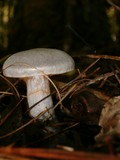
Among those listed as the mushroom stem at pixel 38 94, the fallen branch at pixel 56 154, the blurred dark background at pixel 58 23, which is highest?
the fallen branch at pixel 56 154

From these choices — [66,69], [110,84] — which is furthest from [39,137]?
[110,84]

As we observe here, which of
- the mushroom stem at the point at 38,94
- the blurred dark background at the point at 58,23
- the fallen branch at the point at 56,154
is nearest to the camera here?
the fallen branch at the point at 56,154

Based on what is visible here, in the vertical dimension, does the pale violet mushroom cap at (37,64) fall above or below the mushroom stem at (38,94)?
above

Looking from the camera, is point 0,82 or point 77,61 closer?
point 0,82

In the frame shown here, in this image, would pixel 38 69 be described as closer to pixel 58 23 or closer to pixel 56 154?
pixel 56 154

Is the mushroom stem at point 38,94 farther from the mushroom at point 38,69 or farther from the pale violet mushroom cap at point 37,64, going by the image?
the pale violet mushroom cap at point 37,64

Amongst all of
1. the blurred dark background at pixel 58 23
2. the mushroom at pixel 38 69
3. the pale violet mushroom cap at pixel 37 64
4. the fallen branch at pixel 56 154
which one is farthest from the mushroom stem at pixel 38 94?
the blurred dark background at pixel 58 23

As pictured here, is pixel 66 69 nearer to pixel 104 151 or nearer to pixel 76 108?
pixel 76 108
